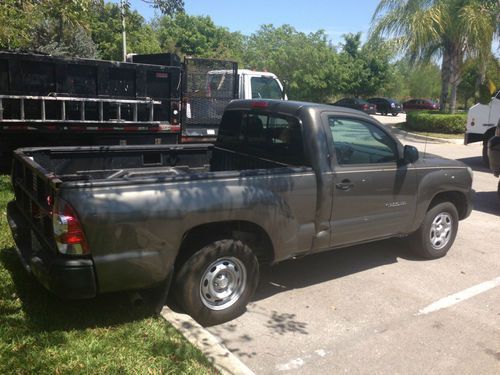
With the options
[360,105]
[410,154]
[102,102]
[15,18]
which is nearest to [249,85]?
[102,102]

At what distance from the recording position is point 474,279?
217 inches

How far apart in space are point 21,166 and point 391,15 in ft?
76.9

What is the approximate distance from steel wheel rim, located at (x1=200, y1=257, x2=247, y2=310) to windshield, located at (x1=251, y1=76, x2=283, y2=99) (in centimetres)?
803

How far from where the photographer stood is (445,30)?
23172 millimetres

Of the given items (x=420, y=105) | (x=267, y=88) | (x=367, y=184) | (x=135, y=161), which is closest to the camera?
(x=367, y=184)

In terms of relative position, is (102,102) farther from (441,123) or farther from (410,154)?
(441,123)

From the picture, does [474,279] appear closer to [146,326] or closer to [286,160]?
[286,160]

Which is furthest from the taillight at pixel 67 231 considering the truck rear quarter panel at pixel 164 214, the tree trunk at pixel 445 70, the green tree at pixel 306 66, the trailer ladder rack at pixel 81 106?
the green tree at pixel 306 66

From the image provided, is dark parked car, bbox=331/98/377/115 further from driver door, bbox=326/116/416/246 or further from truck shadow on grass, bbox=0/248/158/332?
truck shadow on grass, bbox=0/248/158/332

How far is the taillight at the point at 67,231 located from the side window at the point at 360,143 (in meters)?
2.41

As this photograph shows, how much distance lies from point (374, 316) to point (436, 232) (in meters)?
1.91

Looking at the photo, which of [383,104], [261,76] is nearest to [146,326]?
[261,76]

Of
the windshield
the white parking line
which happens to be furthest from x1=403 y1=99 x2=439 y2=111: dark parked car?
the white parking line

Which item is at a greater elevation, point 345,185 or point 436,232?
point 345,185
